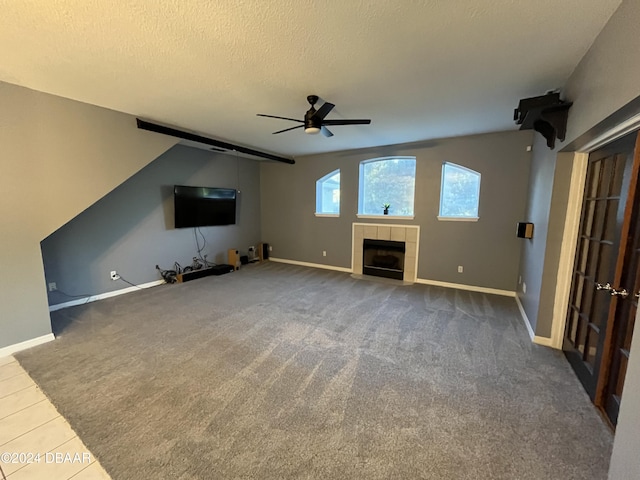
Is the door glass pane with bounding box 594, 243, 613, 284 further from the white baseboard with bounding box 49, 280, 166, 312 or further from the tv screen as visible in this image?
the white baseboard with bounding box 49, 280, 166, 312

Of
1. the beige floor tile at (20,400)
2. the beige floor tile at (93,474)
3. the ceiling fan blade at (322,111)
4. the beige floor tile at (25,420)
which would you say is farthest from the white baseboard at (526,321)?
the beige floor tile at (20,400)

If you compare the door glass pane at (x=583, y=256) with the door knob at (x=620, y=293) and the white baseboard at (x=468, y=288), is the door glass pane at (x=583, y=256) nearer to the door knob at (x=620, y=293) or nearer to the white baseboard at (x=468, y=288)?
the door knob at (x=620, y=293)

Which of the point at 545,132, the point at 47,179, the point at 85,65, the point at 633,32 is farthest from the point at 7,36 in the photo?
the point at 545,132

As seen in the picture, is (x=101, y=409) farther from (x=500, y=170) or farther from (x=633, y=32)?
(x=500, y=170)

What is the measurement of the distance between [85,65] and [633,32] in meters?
3.78

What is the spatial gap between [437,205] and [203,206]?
454cm

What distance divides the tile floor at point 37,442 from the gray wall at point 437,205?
4.81 metres

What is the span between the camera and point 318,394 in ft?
6.68

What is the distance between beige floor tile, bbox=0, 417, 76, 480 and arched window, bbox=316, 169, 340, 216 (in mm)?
5034

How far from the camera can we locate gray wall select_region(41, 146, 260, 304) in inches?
148

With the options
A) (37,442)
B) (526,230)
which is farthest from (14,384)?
(526,230)

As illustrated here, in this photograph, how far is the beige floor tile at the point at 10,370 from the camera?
2295 mm

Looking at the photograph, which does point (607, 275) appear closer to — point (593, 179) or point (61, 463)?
point (593, 179)

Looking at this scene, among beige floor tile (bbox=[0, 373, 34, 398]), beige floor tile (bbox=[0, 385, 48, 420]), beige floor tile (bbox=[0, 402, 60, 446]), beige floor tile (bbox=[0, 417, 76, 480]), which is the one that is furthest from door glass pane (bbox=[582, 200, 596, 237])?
beige floor tile (bbox=[0, 373, 34, 398])
